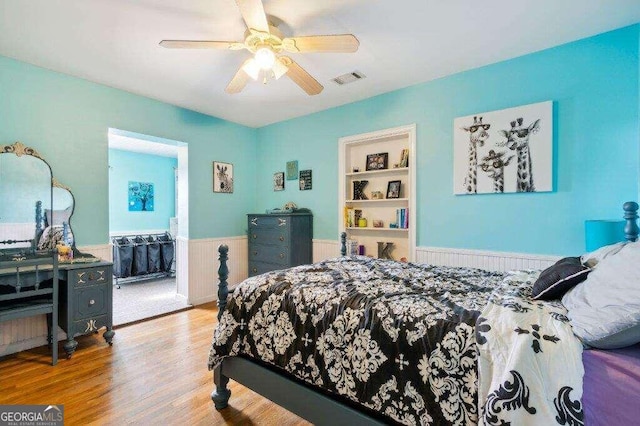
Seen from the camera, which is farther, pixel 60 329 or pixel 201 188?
pixel 201 188

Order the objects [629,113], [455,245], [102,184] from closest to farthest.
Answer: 1. [629,113]
2. [455,245]
3. [102,184]

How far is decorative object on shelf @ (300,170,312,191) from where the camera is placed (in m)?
4.35

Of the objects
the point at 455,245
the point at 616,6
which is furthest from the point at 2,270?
the point at 616,6

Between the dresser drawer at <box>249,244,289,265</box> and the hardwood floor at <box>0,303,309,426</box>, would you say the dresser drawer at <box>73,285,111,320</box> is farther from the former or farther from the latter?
the dresser drawer at <box>249,244,289,265</box>

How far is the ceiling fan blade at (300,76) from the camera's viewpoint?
2269mm

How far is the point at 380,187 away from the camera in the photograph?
12.6ft

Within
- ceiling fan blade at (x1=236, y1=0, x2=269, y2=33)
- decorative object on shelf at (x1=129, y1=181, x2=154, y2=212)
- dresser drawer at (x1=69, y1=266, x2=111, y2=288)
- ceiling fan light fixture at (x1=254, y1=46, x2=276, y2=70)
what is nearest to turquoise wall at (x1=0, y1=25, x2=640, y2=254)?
dresser drawer at (x1=69, y1=266, x2=111, y2=288)

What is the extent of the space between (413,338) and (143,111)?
385cm

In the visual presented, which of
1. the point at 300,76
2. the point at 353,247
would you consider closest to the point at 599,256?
the point at 300,76

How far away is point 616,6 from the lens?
6.78ft

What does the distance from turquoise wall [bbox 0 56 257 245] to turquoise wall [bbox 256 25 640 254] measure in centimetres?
211

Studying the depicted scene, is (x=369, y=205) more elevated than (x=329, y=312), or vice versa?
(x=369, y=205)

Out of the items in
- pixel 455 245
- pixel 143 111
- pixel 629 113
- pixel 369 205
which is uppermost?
pixel 143 111

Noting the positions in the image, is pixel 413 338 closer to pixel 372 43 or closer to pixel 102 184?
pixel 372 43
